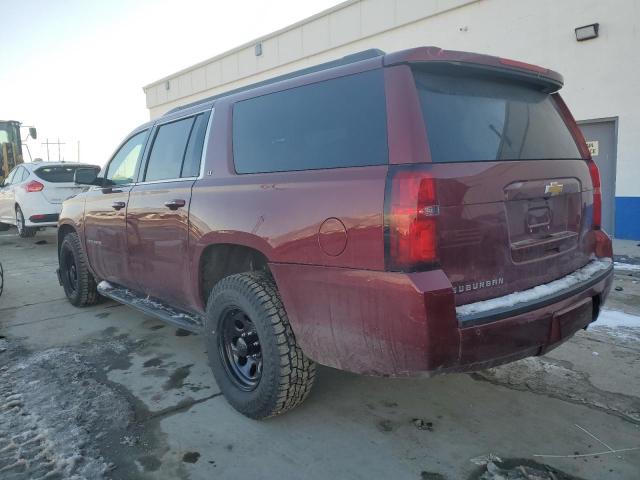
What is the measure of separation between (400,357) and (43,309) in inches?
189

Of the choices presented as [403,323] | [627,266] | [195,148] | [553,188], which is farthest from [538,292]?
[627,266]

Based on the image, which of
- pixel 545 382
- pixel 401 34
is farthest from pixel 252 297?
pixel 401 34

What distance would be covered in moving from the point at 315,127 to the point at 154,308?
2.14m

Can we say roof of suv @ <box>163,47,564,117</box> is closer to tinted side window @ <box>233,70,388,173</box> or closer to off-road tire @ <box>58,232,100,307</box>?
tinted side window @ <box>233,70,388,173</box>

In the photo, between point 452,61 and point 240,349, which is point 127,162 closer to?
point 240,349

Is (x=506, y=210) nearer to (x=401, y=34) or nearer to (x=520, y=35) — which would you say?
(x=520, y=35)

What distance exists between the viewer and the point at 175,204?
3.56 m

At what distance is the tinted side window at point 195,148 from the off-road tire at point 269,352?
3.19 feet

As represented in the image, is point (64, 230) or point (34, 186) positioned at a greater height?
point (34, 186)

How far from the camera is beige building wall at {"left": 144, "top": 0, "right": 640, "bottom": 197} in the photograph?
351 inches

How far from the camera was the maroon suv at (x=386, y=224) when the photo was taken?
2.20 m

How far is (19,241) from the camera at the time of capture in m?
11.8

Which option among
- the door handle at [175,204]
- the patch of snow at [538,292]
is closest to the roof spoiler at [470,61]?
the patch of snow at [538,292]

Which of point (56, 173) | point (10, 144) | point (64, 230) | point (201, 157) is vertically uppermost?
point (10, 144)
